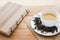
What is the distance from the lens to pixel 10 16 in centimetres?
96

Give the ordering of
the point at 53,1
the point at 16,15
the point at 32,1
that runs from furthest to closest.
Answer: the point at 32,1
the point at 53,1
the point at 16,15

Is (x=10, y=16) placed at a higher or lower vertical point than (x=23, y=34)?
higher

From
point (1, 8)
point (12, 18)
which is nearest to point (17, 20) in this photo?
point (12, 18)

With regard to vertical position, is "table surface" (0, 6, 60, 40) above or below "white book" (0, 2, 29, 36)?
below

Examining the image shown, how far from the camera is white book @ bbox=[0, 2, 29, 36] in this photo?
35.1 inches

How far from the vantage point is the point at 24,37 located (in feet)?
2.88

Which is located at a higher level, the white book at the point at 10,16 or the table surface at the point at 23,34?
the white book at the point at 10,16

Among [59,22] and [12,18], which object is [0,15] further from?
[59,22]

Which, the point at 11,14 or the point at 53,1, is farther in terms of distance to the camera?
the point at 53,1

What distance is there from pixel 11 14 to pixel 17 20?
6 cm

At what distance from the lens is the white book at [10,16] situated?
2.93ft

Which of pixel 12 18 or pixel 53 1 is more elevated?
pixel 53 1

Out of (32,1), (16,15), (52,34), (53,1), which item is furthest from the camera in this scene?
(32,1)

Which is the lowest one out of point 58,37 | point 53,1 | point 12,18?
point 58,37
